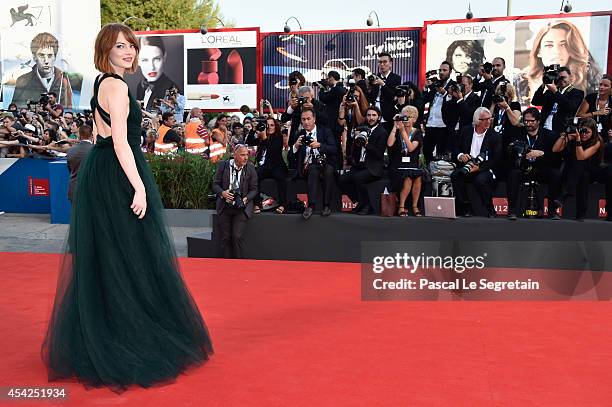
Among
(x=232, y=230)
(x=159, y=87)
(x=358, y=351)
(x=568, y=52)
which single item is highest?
Result: (x=568, y=52)

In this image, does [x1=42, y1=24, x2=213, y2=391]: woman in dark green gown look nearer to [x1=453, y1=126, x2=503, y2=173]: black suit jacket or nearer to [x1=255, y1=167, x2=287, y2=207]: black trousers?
[x1=255, y1=167, x2=287, y2=207]: black trousers

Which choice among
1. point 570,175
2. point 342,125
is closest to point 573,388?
point 570,175

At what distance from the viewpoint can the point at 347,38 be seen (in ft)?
61.4

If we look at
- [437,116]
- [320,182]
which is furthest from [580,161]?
[320,182]

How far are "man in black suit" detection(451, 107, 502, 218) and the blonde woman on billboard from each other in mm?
10256

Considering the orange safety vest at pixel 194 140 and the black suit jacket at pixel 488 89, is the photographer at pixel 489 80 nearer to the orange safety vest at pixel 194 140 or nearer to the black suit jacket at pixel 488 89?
the black suit jacket at pixel 488 89

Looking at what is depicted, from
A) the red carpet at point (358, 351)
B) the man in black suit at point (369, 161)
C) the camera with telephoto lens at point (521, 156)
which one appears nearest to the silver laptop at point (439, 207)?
the man in black suit at point (369, 161)

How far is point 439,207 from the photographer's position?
6895 mm

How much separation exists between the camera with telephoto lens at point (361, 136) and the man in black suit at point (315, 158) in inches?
11.5

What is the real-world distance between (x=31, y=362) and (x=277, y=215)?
4.07m

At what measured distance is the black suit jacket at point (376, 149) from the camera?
7.43 metres

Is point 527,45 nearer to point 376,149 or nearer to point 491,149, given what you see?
point 491,149

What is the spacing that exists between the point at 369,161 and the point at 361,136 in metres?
0.32

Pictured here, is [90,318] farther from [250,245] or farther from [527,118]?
[527,118]
